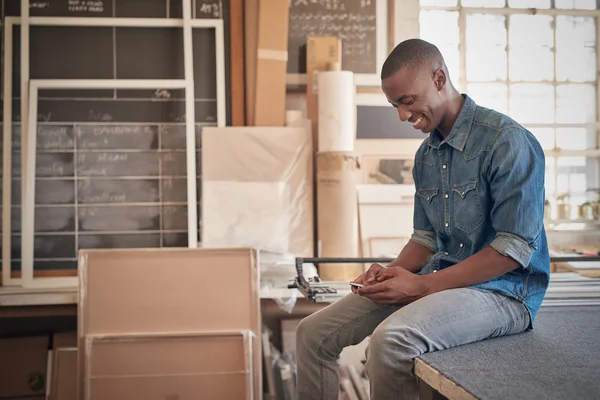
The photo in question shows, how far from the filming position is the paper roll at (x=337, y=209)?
3.38m

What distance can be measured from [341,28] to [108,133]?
140 centimetres

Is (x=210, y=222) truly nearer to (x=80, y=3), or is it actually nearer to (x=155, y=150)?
(x=155, y=150)

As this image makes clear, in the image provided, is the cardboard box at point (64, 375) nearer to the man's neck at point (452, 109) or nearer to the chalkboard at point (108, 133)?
the chalkboard at point (108, 133)

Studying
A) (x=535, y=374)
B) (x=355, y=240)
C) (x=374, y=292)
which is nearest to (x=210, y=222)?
(x=355, y=240)

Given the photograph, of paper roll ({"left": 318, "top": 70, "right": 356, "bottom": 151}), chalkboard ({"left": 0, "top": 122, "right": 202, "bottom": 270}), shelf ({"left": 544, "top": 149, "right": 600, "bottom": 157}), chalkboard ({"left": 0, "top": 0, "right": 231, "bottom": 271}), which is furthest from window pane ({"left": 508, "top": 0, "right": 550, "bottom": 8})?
chalkboard ({"left": 0, "top": 122, "right": 202, "bottom": 270})

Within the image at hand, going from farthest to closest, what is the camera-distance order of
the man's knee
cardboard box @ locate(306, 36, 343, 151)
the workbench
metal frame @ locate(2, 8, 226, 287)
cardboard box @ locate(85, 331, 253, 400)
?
cardboard box @ locate(306, 36, 343, 151) < metal frame @ locate(2, 8, 226, 287) < cardboard box @ locate(85, 331, 253, 400) < the man's knee < the workbench

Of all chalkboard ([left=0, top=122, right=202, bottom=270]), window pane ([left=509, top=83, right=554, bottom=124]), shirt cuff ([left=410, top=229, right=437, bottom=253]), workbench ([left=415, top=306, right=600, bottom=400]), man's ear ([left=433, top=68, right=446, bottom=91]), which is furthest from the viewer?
window pane ([left=509, top=83, right=554, bottom=124])

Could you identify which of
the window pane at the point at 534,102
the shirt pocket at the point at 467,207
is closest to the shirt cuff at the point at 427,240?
the shirt pocket at the point at 467,207

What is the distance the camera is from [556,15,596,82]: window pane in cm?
434

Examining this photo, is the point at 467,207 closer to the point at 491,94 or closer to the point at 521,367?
the point at 521,367

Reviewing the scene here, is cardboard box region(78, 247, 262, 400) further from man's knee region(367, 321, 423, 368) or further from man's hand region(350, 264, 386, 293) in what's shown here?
man's knee region(367, 321, 423, 368)

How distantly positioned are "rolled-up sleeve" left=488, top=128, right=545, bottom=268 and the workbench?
232 mm

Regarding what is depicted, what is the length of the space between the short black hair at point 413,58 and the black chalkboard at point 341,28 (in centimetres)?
178

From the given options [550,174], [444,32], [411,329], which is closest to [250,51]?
→ [444,32]
